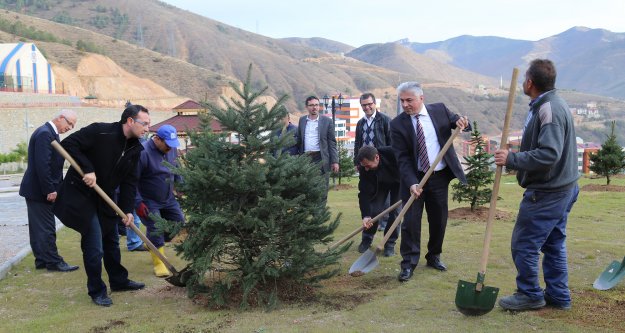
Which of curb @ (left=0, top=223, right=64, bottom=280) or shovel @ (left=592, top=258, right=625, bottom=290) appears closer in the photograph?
shovel @ (left=592, top=258, right=625, bottom=290)

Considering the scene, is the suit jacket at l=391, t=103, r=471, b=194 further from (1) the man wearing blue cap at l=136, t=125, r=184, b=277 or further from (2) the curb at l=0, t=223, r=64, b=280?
(2) the curb at l=0, t=223, r=64, b=280

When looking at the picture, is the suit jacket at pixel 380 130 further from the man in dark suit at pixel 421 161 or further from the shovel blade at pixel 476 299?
the shovel blade at pixel 476 299

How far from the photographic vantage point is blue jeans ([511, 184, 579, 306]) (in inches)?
177

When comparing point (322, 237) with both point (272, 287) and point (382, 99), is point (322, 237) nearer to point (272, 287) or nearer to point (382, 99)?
point (272, 287)

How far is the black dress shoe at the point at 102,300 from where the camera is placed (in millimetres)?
5426

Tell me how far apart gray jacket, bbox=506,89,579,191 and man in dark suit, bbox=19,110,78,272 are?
5.00 m

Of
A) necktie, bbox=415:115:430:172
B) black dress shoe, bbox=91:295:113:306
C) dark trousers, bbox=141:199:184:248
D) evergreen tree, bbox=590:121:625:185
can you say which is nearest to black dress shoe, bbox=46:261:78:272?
dark trousers, bbox=141:199:184:248

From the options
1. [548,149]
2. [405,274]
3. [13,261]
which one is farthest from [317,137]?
[548,149]

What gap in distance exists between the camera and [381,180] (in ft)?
23.5

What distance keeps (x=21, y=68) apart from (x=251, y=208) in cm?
6440

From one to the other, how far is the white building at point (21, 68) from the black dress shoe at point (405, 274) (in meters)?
59.5

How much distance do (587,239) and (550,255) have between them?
3714mm

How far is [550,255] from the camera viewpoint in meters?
4.73

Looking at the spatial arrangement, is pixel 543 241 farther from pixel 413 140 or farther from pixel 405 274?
pixel 413 140
